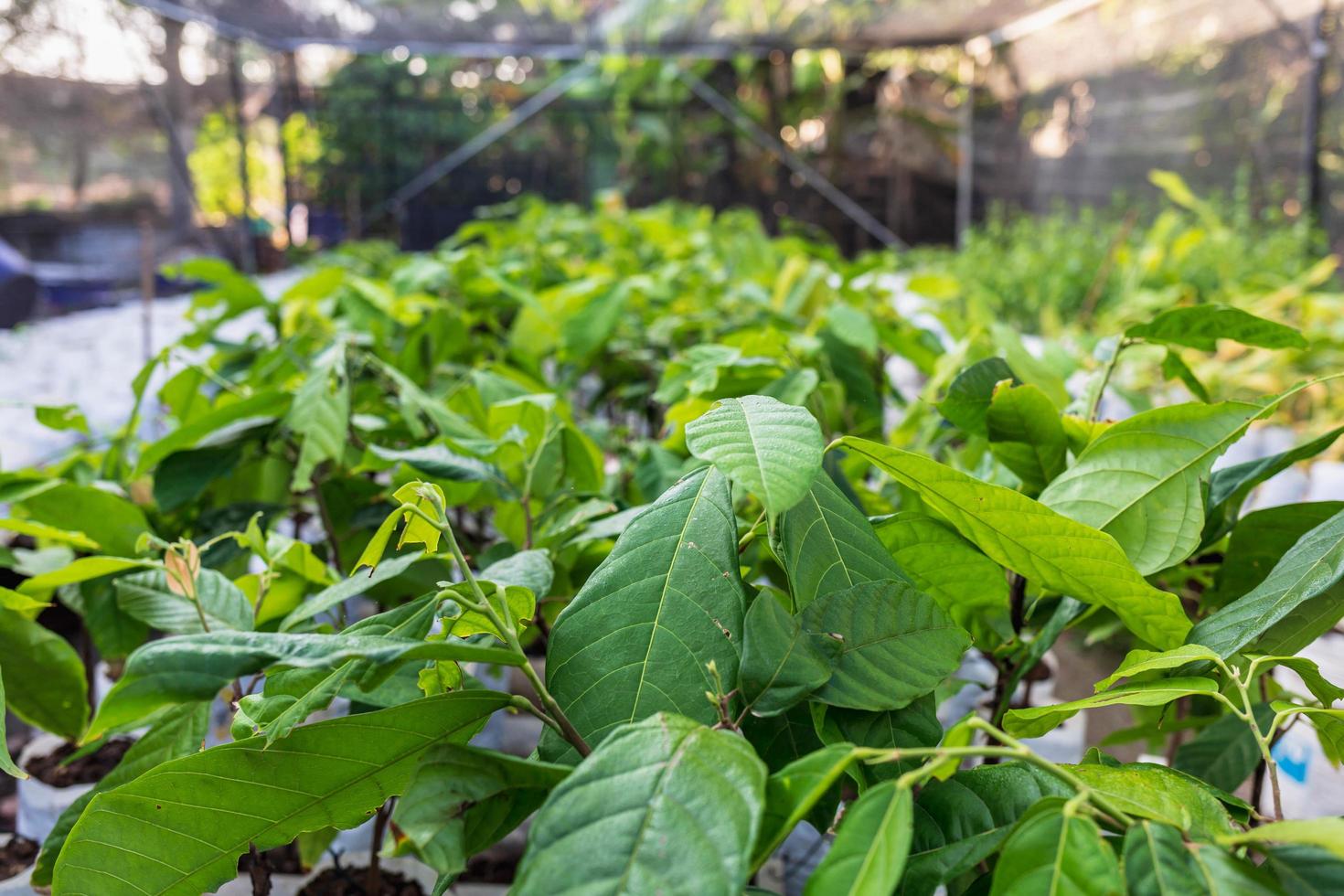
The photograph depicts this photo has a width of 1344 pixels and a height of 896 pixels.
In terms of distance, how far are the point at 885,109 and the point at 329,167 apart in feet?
13.4

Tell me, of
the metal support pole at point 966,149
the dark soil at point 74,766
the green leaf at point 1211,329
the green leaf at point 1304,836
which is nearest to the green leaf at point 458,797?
the green leaf at point 1304,836

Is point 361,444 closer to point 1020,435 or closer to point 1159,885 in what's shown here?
point 1020,435

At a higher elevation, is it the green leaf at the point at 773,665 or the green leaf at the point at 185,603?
the green leaf at the point at 773,665

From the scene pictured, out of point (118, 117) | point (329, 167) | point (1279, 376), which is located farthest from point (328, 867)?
point (329, 167)

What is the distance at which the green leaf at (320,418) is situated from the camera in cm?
72

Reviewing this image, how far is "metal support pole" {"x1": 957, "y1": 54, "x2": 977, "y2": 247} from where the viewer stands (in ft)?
23.8

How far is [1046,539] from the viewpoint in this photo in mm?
447

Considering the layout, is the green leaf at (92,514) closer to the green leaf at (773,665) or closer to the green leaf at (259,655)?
the green leaf at (259,655)

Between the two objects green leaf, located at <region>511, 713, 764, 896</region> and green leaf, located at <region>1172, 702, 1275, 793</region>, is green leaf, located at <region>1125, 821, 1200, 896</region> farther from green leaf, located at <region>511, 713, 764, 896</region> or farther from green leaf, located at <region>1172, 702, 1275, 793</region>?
green leaf, located at <region>1172, 702, 1275, 793</region>

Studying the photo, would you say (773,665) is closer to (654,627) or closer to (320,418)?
(654,627)

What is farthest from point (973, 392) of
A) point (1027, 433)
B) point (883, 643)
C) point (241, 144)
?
point (241, 144)

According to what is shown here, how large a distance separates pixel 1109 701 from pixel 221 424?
65 cm

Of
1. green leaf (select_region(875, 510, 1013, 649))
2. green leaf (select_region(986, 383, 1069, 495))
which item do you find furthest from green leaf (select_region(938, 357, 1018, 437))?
green leaf (select_region(875, 510, 1013, 649))

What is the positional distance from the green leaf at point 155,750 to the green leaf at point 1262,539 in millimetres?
595
